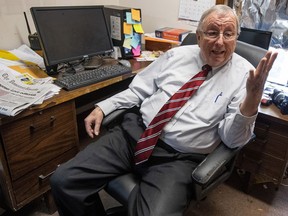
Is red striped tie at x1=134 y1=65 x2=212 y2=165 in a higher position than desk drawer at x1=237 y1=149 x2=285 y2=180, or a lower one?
higher

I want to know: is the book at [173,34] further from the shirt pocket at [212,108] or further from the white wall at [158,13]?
the shirt pocket at [212,108]

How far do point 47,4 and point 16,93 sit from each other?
3.29 feet

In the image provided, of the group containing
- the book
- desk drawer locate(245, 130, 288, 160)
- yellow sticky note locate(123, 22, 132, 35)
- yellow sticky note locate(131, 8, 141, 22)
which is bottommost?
desk drawer locate(245, 130, 288, 160)

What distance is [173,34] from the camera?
2.01 meters

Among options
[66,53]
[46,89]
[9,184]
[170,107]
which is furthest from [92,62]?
[9,184]

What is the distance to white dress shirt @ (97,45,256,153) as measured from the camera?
114cm

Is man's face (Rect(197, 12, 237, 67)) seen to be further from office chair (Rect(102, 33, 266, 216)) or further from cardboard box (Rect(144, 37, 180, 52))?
cardboard box (Rect(144, 37, 180, 52))

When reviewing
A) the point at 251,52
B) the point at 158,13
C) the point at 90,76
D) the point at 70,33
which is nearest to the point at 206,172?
the point at 251,52

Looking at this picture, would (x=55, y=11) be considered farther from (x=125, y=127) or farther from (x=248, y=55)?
(x=248, y=55)

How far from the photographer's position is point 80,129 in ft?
7.40

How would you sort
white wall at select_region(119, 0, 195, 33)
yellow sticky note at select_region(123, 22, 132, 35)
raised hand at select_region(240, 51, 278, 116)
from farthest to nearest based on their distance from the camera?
white wall at select_region(119, 0, 195, 33) < yellow sticky note at select_region(123, 22, 132, 35) < raised hand at select_region(240, 51, 278, 116)

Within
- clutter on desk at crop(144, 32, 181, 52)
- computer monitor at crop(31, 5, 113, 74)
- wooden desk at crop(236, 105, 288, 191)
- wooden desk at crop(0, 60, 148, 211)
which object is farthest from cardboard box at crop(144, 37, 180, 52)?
wooden desk at crop(236, 105, 288, 191)

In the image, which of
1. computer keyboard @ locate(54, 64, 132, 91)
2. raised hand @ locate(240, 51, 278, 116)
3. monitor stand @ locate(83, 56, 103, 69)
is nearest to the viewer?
raised hand @ locate(240, 51, 278, 116)

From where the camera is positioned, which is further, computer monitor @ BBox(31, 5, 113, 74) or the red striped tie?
computer monitor @ BBox(31, 5, 113, 74)
